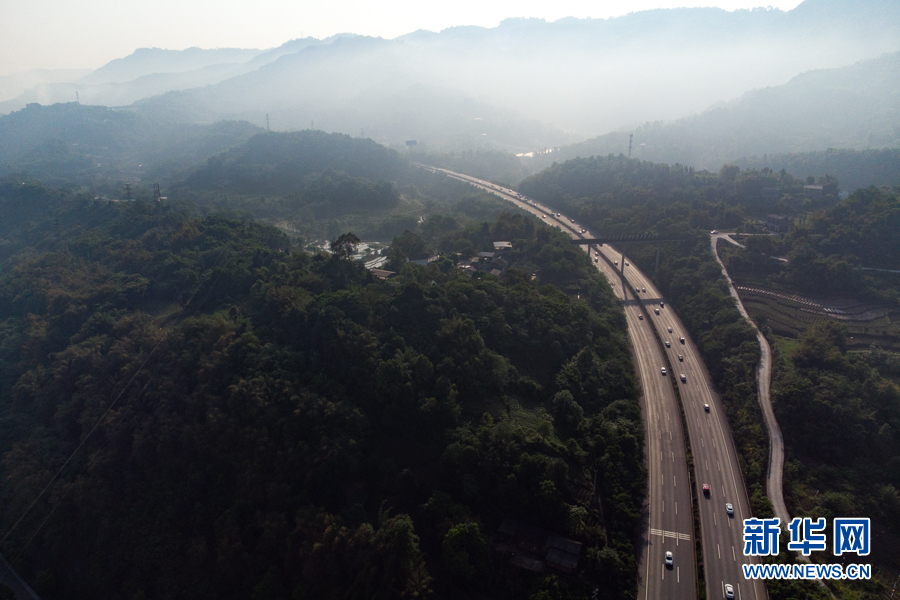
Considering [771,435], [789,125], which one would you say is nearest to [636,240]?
[771,435]

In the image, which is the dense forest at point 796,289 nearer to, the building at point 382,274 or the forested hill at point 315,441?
the forested hill at point 315,441

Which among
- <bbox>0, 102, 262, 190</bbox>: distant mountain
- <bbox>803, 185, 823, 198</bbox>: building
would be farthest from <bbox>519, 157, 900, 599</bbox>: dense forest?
<bbox>0, 102, 262, 190</bbox>: distant mountain

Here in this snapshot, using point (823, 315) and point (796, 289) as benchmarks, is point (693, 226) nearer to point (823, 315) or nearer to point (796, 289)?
point (796, 289)

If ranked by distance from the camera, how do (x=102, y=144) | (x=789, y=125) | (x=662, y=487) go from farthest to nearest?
(x=102, y=144) < (x=789, y=125) < (x=662, y=487)

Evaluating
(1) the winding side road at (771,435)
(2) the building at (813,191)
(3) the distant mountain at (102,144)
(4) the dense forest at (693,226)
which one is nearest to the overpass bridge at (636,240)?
(4) the dense forest at (693,226)

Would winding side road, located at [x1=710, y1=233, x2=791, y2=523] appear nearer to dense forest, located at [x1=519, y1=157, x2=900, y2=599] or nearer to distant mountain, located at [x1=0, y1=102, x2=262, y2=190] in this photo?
dense forest, located at [x1=519, y1=157, x2=900, y2=599]

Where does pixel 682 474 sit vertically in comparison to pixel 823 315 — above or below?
below
